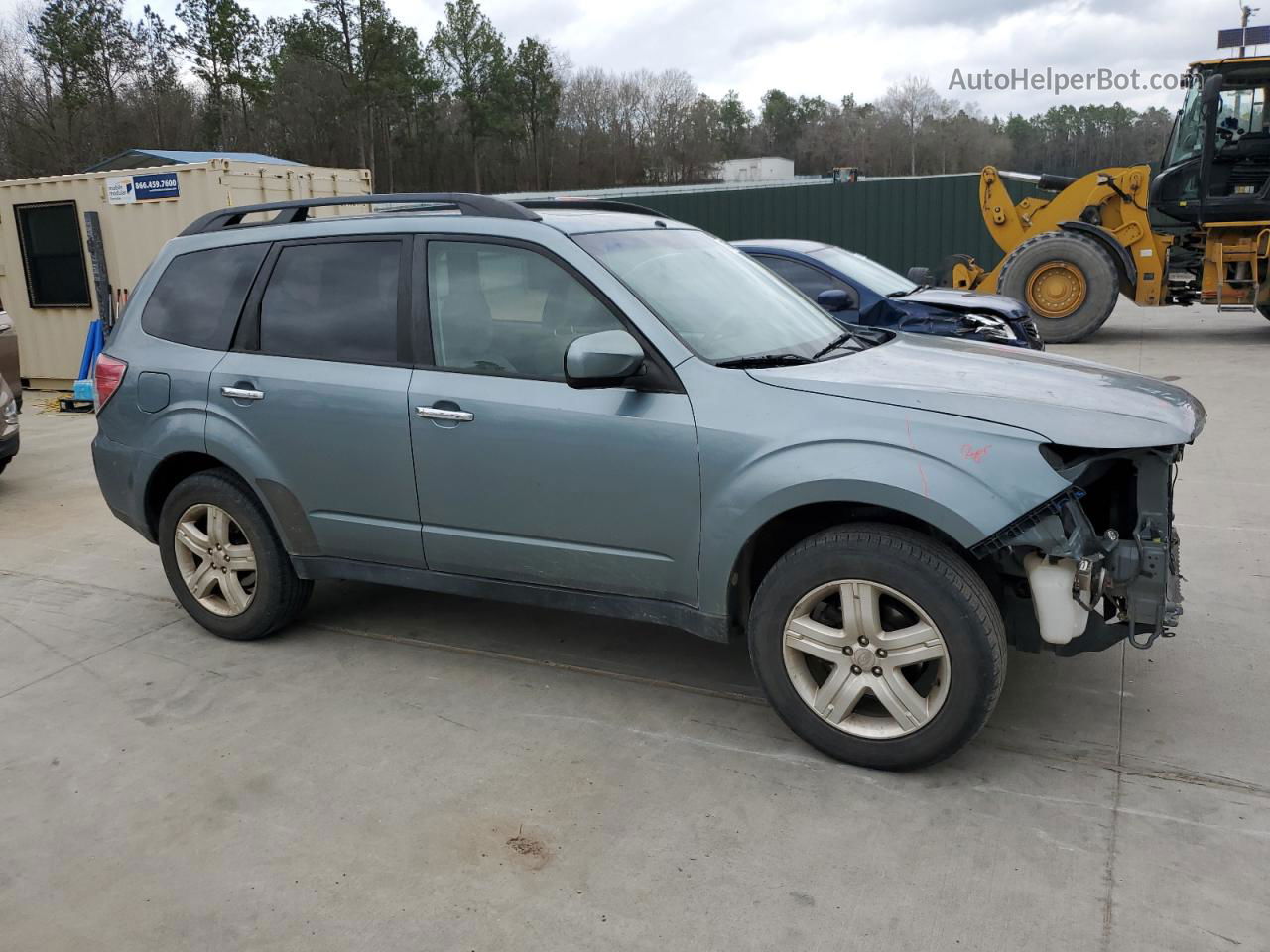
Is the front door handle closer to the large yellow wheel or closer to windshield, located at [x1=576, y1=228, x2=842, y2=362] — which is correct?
windshield, located at [x1=576, y1=228, x2=842, y2=362]

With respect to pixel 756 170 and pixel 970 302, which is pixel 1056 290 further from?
pixel 756 170

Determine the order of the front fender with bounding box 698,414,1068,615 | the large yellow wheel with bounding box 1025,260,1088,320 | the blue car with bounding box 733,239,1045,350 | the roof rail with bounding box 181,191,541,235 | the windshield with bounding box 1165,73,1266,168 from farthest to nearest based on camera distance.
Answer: the large yellow wheel with bounding box 1025,260,1088,320 → the windshield with bounding box 1165,73,1266,168 → the blue car with bounding box 733,239,1045,350 → the roof rail with bounding box 181,191,541,235 → the front fender with bounding box 698,414,1068,615

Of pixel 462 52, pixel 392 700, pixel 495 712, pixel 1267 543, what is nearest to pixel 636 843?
pixel 495 712

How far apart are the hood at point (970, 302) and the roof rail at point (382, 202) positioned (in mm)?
5277

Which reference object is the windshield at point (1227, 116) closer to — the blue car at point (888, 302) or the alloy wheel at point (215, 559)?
the blue car at point (888, 302)

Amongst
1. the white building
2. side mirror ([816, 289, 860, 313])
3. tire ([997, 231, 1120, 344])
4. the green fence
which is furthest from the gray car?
the white building

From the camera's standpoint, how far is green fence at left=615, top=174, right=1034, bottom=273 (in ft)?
68.9

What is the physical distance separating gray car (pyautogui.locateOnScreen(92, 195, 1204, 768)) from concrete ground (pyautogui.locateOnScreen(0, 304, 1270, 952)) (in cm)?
35

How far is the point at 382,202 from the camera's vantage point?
14.9 ft

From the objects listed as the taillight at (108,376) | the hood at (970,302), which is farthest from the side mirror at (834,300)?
the taillight at (108,376)

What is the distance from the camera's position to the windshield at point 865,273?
864cm

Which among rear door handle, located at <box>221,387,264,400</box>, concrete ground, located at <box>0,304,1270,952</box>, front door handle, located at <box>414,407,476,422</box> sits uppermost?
rear door handle, located at <box>221,387,264,400</box>

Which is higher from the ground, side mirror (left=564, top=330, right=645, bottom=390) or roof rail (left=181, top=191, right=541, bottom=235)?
roof rail (left=181, top=191, right=541, bottom=235)

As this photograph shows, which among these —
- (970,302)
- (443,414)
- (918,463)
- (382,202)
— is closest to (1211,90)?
(970,302)
